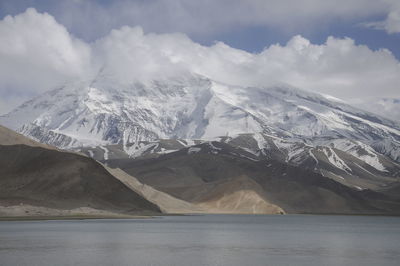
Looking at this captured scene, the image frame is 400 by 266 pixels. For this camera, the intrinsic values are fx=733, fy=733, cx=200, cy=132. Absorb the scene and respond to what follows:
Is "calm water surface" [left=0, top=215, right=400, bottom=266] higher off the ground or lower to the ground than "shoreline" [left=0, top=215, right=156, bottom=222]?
higher

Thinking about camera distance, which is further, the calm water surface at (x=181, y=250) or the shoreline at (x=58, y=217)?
the shoreline at (x=58, y=217)

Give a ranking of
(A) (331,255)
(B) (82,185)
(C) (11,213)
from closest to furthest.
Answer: (A) (331,255)
(C) (11,213)
(B) (82,185)

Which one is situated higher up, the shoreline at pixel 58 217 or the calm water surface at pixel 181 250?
the calm water surface at pixel 181 250

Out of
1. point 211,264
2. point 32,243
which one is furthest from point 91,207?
point 211,264

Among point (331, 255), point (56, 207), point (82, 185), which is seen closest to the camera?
point (331, 255)

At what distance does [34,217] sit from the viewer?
17112 cm

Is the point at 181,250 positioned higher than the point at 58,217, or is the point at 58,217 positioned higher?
the point at 181,250

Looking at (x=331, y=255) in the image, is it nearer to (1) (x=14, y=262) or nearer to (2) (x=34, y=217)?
(1) (x=14, y=262)

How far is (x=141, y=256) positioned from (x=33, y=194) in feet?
395

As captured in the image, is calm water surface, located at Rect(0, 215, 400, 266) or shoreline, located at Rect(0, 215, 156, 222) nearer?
calm water surface, located at Rect(0, 215, 400, 266)

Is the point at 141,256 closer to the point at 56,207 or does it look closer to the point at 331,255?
the point at 331,255

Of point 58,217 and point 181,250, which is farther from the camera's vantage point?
point 58,217

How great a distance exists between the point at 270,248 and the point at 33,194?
113 metres

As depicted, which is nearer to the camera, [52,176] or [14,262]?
[14,262]
